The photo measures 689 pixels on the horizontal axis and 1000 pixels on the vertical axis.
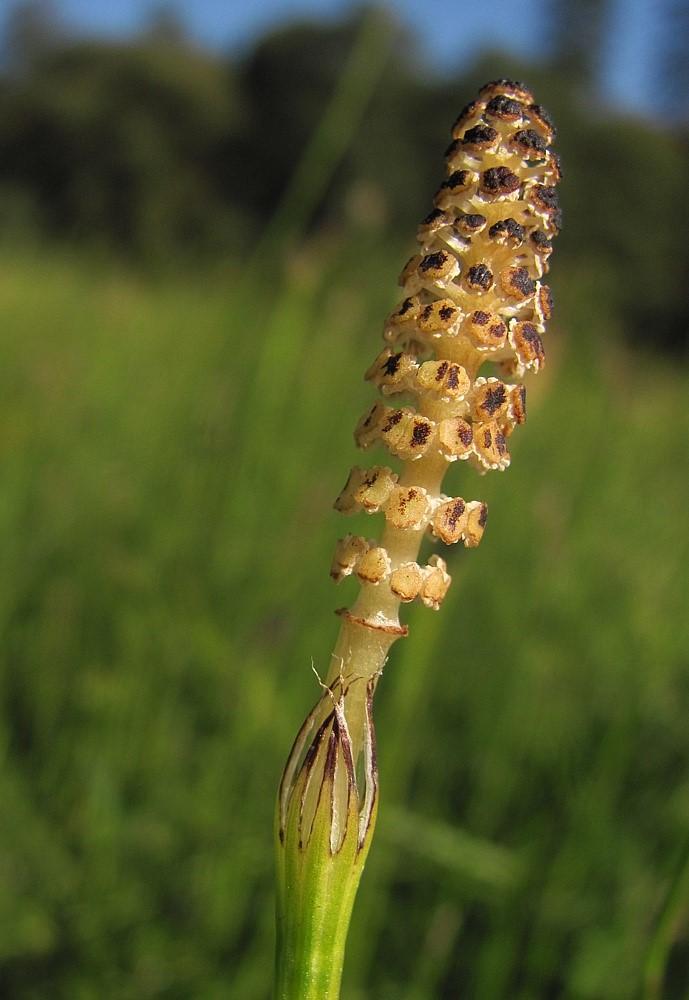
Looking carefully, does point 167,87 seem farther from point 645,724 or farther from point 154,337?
point 645,724

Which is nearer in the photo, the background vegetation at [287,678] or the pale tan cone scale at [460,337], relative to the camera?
the pale tan cone scale at [460,337]

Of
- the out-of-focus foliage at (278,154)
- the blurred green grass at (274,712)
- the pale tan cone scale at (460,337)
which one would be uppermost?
the out-of-focus foliage at (278,154)

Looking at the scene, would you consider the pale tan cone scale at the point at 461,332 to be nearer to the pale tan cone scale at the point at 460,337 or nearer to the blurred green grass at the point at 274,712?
the pale tan cone scale at the point at 460,337

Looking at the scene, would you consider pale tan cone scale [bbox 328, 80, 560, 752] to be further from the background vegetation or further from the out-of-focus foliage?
the out-of-focus foliage

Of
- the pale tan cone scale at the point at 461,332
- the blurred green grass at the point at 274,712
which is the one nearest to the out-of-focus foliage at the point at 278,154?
the blurred green grass at the point at 274,712

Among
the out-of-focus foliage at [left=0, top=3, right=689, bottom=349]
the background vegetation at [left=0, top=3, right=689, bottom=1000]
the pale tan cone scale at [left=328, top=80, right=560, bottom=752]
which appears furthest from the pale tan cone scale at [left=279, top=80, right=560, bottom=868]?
the out-of-focus foliage at [left=0, top=3, right=689, bottom=349]

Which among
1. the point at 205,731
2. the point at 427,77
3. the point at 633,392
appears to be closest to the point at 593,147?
the point at 427,77
